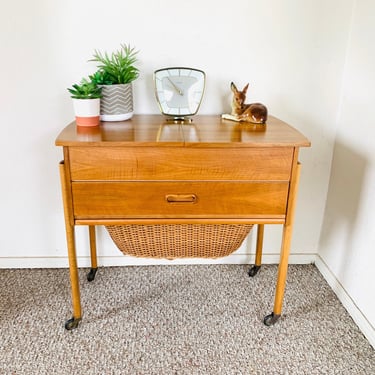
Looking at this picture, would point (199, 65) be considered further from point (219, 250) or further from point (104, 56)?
point (219, 250)

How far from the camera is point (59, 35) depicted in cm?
148

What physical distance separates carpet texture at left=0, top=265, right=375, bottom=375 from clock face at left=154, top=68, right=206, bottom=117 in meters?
0.78

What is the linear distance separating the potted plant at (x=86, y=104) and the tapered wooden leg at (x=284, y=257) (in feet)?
2.38

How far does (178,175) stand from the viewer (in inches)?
47.8

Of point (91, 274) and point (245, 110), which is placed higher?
point (245, 110)

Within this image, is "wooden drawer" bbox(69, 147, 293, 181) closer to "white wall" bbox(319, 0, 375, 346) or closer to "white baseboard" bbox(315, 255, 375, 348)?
"white wall" bbox(319, 0, 375, 346)

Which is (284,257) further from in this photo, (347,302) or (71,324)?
(71,324)

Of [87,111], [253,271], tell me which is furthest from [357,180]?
[87,111]

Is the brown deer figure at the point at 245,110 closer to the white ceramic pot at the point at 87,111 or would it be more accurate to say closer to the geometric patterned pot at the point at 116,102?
the geometric patterned pot at the point at 116,102

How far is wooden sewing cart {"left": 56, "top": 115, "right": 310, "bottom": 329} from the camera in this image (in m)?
1.18

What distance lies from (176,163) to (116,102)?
0.39 m

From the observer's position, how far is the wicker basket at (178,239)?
4.84 ft

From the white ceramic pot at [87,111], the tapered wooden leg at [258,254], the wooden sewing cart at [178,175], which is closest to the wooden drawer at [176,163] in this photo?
the wooden sewing cart at [178,175]

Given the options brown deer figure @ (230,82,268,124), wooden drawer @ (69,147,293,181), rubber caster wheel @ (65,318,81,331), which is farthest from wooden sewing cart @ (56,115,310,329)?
rubber caster wheel @ (65,318,81,331)
